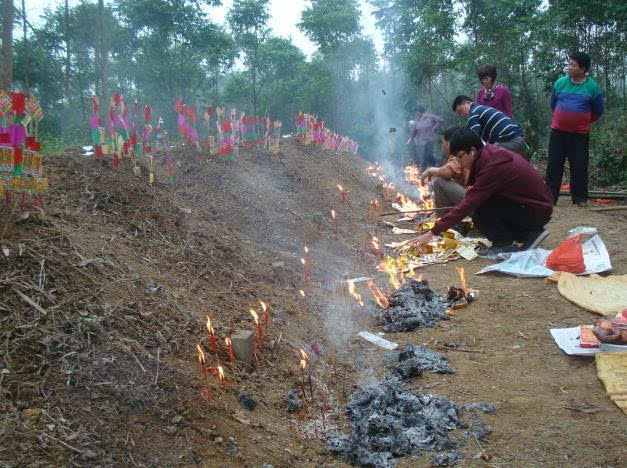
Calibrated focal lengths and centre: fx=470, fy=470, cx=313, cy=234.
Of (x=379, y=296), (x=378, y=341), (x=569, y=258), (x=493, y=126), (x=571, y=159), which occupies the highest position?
(x=493, y=126)

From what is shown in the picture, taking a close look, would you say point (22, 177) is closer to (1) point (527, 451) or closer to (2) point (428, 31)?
(1) point (527, 451)

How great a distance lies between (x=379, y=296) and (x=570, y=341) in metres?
1.59

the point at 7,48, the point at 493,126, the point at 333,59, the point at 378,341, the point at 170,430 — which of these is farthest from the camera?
the point at 333,59

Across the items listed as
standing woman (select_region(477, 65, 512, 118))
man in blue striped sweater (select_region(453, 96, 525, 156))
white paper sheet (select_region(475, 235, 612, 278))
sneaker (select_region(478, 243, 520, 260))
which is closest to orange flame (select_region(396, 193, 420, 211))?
standing woman (select_region(477, 65, 512, 118))

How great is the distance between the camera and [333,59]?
75.0ft

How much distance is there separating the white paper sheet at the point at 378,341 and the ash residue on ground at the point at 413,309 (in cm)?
21

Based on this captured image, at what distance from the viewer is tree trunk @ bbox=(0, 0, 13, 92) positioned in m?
11.6

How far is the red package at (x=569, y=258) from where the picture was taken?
429 cm

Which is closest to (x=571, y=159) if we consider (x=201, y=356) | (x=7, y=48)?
(x=201, y=356)

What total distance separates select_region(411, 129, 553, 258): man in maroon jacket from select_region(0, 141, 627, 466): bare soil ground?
0.74 meters

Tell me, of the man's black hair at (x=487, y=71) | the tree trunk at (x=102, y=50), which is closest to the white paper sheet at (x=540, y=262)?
the man's black hair at (x=487, y=71)

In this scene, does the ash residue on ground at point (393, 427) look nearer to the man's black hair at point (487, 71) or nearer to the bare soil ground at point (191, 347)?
the bare soil ground at point (191, 347)

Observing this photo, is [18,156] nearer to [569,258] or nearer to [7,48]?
[569,258]

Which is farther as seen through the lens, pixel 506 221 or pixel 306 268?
pixel 506 221
